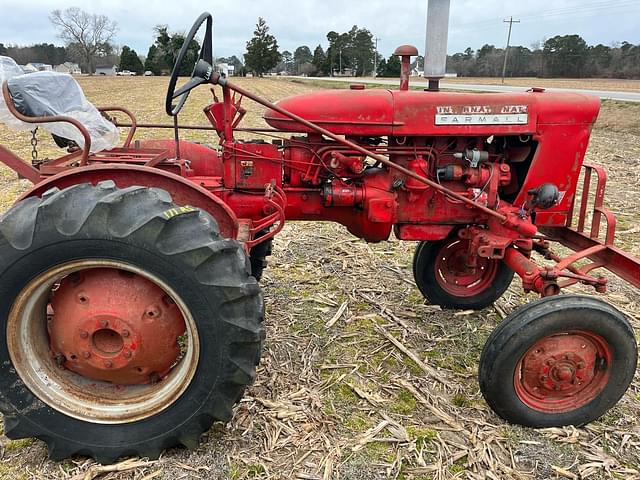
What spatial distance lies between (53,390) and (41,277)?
0.57 metres

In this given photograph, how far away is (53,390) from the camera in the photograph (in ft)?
8.06

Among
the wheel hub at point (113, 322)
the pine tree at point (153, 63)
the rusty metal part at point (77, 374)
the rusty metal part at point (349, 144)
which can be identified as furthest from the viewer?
the pine tree at point (153, 63)

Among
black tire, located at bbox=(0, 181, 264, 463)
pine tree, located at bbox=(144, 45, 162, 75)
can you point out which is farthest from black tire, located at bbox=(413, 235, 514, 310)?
pine tree, located at bbox=(144, 45, 162, 75)

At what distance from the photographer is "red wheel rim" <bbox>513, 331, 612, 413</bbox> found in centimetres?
270

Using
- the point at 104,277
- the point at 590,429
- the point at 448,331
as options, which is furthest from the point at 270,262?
the point at 590,429

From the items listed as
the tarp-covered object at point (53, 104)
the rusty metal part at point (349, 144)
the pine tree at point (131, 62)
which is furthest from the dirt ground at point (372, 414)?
the pine tree at point (131, 62)

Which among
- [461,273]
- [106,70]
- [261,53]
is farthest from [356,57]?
[461,273]

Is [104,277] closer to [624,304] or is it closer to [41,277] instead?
[41,277]

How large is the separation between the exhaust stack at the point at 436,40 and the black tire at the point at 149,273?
5.74 ft

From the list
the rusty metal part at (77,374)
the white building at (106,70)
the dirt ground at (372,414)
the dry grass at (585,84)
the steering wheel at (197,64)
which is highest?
the steering wheel at (197,64)

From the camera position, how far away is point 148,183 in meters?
2.57

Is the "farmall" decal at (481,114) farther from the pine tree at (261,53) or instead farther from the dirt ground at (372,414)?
the pine tree at (261,53)

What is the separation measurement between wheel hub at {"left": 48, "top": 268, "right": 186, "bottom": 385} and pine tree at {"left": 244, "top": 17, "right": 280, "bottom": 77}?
80808 millimetres

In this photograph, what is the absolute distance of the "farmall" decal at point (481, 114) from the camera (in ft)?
9.89
